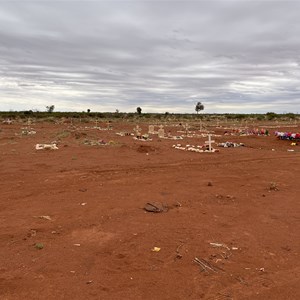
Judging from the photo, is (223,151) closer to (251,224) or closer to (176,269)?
(251,224)

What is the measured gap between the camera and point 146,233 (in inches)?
283

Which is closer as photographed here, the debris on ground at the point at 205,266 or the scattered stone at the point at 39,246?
the debris on ground at the point at 205,266

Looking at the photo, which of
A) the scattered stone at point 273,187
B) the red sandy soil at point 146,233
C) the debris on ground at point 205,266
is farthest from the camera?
the scattered stone at point 273,187

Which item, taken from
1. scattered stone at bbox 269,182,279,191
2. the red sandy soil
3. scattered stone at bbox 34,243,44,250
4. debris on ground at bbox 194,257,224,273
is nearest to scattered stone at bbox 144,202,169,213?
the red sandy soil

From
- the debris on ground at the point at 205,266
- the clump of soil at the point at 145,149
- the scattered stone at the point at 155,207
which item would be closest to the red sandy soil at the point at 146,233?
the debris on ground at the point at 205,266

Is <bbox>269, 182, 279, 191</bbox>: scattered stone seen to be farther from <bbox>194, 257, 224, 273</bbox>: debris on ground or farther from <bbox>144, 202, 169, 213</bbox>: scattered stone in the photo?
<bbox>194, 257, 224, 273</bbox>: debris on ground

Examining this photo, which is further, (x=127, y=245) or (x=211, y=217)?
(x=211, y=217)

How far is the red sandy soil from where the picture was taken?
5.22m

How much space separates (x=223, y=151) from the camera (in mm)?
20266

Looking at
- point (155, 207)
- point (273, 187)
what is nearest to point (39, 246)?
point (155, 207)

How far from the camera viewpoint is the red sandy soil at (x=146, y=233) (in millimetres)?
5219

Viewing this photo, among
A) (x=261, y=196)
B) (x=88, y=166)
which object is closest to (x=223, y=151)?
(x=88, y=166)

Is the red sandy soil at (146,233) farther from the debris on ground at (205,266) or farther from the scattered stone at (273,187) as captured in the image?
the scattered stone at (273,187)

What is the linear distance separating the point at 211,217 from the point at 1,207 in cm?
513
